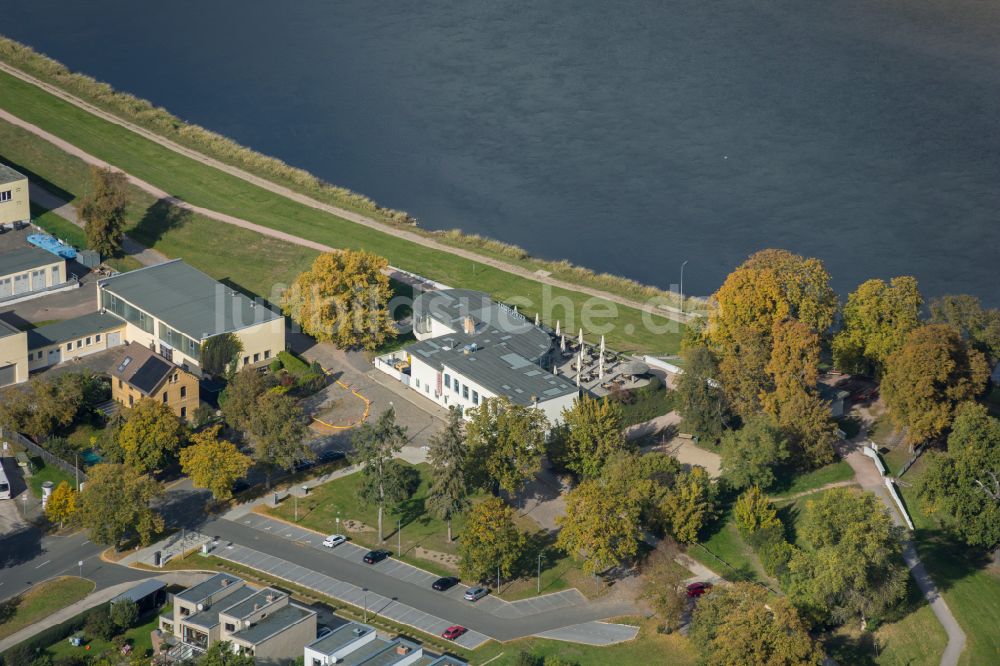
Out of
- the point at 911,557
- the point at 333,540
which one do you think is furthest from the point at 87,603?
the point at 911,557

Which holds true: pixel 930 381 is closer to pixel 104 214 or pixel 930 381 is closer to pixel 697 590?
pixel 697 590

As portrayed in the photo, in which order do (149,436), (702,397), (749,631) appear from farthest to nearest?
(702,397) → (149,436) → (749,631)

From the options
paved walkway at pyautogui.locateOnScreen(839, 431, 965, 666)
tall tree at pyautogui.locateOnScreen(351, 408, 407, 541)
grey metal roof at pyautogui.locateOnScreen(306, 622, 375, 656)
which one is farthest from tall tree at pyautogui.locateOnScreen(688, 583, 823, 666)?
tall tree at pyautogui.locateOnScreen(351, 408, 407, 541)

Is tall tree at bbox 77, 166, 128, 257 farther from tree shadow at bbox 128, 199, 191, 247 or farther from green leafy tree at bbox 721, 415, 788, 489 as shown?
green leafy tree at bbox 721, 415, 788, 489

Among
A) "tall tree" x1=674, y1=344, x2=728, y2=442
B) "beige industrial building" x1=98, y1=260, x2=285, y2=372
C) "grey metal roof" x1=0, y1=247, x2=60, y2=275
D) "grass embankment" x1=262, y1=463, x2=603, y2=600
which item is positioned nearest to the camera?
"grass embankment" x1=262, y1=463, x2=603, y2=600

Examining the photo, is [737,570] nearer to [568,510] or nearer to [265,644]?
[568,510]

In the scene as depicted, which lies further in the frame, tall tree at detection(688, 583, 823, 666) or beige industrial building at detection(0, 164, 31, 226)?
beige industrial building at detection(0, 164, 31, 226)
